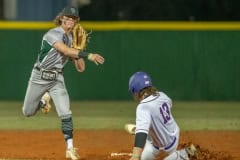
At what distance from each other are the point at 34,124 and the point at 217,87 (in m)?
4.87

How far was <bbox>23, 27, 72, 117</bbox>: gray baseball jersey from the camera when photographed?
8336 millimetres

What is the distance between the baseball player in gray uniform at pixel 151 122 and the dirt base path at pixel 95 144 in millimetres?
1066

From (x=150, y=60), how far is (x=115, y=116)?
8.97ft

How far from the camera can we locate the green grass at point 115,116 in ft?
Result: 38.7

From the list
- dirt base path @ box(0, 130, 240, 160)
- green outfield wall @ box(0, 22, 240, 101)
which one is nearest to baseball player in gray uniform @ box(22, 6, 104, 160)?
dirt base path @ box(0, 130, 240, 160)

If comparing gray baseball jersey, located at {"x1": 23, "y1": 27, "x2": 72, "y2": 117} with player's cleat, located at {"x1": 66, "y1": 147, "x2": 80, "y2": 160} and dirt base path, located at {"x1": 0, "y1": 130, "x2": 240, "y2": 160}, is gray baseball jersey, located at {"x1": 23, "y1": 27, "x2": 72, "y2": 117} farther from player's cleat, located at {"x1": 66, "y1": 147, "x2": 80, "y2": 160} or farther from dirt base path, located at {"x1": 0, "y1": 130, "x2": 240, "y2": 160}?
dirt base path, located at {"x1": 0, "y1": 130, "x2": 240, "y2": 160}

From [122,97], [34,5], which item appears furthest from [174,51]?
[34,5]

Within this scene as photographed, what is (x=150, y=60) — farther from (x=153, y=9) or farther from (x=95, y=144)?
(x=95, y=144)

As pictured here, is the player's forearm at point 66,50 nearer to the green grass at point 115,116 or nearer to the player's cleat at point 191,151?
the player's cleat at point 191,151

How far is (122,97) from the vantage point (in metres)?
15.0

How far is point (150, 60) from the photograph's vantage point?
15.1 metres

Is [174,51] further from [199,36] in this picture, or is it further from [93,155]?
[93,155]

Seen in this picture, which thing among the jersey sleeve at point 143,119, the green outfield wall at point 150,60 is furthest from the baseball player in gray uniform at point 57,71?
the green outfield wall at point 150,60

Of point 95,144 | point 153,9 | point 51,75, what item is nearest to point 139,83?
point 51,75
